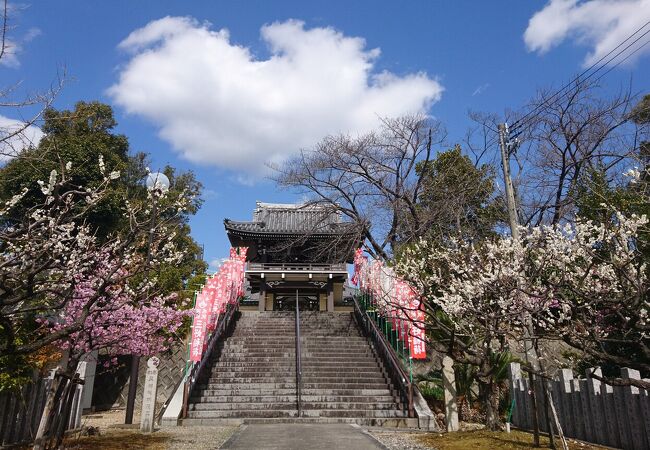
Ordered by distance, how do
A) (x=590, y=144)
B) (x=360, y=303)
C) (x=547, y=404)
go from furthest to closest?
(x=360, y=303)
(x=590, y=144)
(x=547, y=404)

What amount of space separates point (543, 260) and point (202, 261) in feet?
103

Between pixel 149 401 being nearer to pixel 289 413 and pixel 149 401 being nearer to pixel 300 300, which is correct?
pixel 289 413

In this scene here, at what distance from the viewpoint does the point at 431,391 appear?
47.7 feet

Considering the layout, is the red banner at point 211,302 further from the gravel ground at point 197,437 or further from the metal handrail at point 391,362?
the metal handrail at point 391,362

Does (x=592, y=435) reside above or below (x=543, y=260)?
below

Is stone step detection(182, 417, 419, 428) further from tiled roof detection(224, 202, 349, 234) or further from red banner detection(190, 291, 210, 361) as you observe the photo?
tiled roof detection(224, 202, 349, 234)

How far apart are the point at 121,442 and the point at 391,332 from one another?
31.9ft

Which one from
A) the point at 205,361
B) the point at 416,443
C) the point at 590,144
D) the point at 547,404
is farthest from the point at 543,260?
the point at 590,144

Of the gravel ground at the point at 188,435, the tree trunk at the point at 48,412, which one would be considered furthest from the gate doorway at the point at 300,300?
the tree trunk at the point at 48,412

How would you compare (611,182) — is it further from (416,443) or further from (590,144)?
(416,443)

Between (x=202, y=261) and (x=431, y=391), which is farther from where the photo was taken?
(x=202, y=261)

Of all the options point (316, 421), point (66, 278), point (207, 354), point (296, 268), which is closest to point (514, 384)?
point (316, 421)

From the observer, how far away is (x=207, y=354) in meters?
14.8

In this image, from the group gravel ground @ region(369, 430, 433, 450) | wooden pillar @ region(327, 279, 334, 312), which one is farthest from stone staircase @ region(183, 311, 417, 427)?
wooden pillar @ region(327, 279, 334, 312)
